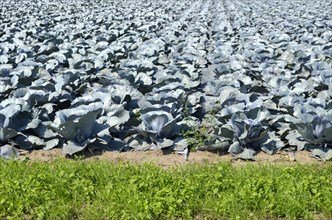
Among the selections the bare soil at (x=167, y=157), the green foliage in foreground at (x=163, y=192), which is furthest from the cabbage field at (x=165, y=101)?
the green foliage in foreground at (x=163, y=192)

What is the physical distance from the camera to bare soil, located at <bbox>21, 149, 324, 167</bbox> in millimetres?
5000

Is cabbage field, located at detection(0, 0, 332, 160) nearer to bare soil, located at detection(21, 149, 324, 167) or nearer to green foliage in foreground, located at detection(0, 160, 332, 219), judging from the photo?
bare soil, located at detection(21, 149, 324, 167)

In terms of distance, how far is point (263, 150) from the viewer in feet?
17.1

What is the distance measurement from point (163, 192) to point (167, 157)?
3.56 ft

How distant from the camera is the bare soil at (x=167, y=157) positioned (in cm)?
500

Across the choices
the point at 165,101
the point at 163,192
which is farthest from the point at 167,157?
the point at 163,192

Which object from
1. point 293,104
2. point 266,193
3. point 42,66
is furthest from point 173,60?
point 266,193

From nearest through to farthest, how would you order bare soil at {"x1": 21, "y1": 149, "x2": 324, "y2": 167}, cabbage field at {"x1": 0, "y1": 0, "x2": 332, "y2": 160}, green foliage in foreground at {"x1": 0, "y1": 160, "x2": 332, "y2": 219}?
green foliage in foreground at {"x1": 0, "y1": 160, "x2": 332, "y2": 219} → bare soil at {"x1": 21, "y1": 149, "x2": 324, "y2": 167} → cabbage field at {"x1": 0, "y1": 0, "x2": 332, "y2": 160}

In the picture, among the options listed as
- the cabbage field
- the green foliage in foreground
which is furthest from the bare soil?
the green foliage in foreground

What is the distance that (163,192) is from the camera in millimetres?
4102

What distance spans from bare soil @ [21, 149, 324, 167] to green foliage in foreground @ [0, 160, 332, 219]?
350mm

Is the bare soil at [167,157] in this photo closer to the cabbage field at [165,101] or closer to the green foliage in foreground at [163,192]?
the cabbage field at [165,101]

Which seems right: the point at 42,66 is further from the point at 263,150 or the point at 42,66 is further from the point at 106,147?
the point at 263,150

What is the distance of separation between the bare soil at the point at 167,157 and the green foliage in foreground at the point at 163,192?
1.15 ft
